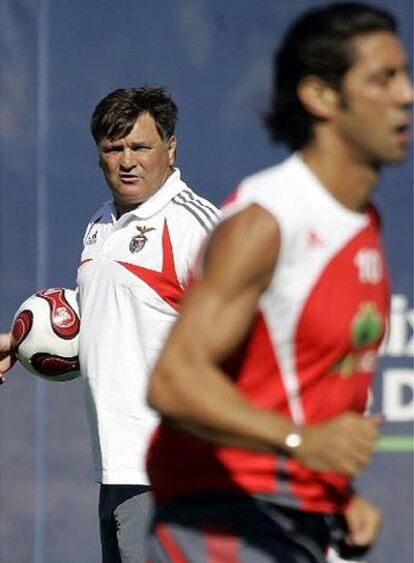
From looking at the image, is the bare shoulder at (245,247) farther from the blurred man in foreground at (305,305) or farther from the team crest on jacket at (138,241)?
the team crest on jacket at (138,241)

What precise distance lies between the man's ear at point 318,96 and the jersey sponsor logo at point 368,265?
0.77 ft

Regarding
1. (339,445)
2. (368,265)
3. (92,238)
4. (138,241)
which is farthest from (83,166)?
(339,445)

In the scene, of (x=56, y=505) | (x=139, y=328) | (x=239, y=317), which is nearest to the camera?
(x=239, y=317)

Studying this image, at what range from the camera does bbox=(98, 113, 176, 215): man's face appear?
17.9 feet

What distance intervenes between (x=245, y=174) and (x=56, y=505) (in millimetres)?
1360

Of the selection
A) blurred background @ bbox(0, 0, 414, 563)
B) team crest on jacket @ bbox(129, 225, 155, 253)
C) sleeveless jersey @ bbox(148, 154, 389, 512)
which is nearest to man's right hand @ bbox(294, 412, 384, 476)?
sleeveless jersey @ bbox(148, 154, 389, 512)

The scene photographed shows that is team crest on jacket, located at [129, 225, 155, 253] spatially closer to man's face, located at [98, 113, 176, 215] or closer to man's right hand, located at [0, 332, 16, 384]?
man's face, located at [98, 113, 176, 215]

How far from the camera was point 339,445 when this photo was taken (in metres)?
2.83

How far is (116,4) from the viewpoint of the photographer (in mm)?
6965

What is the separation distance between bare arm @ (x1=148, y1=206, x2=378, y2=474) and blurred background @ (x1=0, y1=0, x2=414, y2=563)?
154 inches

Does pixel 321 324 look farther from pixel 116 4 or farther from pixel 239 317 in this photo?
pixel 116 4


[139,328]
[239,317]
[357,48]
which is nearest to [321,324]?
[239,317]

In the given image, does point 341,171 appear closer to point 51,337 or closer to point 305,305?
point 305,305

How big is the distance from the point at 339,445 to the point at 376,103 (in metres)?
0.60
